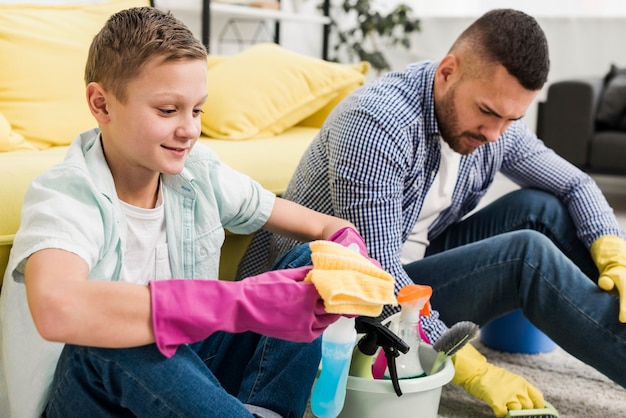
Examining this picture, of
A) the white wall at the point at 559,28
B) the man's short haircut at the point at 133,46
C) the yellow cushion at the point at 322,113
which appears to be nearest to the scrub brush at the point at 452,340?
the man's short haircut at the point at 133,46

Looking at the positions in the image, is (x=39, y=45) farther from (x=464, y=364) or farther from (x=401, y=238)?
(x=464, y=364)

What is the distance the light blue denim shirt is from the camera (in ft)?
3.22

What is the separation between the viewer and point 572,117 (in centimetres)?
358

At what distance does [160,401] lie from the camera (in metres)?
0.96

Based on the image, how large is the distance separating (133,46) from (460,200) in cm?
87

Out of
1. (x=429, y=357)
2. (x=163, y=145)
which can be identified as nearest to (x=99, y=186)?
(x=163, y=145)

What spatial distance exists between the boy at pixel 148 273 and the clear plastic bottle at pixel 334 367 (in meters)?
0.05

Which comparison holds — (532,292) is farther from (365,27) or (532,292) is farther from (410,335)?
(365,27)

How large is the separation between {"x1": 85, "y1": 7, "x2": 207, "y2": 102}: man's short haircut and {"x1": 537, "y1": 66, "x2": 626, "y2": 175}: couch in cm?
283

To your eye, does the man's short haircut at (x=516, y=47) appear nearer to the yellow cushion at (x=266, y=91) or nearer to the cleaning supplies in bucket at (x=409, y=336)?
the cleaning supplies in bucket at (x=409, y=336)

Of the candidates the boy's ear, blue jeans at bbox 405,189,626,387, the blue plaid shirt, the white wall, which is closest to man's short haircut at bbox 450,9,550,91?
the blue plaid shirt

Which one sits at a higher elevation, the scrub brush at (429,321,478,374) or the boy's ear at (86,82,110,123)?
the boy's ear at (86,82,110,123)

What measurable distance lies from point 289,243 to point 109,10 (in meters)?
1.07

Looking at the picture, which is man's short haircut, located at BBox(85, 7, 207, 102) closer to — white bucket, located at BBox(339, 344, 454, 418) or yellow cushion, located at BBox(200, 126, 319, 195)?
white bucket, located at BBox(339, 344, 454, 418)
